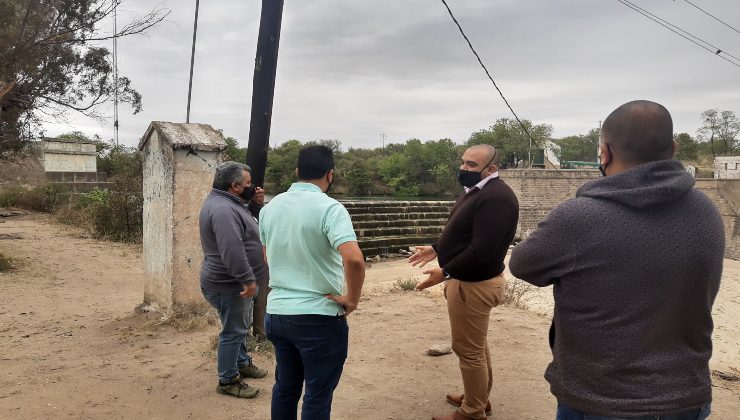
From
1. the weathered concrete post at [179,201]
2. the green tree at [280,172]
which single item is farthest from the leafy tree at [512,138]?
→ the weathered concrete post at [179,201]

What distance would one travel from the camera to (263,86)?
434 centimetres

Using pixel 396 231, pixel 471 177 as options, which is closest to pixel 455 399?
pixel 471 177

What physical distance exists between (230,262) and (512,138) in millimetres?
52100

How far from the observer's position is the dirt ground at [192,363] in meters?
3.61

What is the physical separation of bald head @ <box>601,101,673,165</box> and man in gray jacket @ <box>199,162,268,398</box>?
249cm

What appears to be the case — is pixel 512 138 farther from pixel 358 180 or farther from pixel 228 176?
pixel 228 176

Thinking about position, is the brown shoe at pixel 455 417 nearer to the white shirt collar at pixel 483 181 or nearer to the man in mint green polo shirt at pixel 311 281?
the man in mint green polo shirt at pixel 311 281

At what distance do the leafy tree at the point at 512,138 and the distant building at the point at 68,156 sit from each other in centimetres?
3592

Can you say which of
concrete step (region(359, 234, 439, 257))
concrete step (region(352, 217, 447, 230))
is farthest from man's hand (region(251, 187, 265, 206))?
concrete step (region(352, 217, 447, 230))

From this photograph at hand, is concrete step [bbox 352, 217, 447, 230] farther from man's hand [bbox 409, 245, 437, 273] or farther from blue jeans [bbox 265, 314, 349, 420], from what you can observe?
blue jeans [bbox 265, 314, 349, 420]

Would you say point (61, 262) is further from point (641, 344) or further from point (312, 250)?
point (641, 344)

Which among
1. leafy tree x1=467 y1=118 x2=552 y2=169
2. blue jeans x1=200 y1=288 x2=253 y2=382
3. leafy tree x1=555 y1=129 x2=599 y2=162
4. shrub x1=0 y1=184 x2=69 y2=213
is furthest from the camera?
leafy tree x1=555 y1=129 x2=599 y2=162

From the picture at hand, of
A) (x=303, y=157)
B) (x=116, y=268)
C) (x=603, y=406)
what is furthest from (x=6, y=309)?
(x=603, y=406)

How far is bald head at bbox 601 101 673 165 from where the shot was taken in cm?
163
